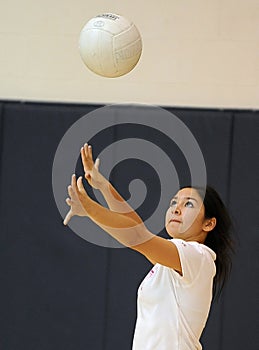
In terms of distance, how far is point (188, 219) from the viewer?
8.55 ft

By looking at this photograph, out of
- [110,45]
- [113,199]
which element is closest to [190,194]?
[113,199]

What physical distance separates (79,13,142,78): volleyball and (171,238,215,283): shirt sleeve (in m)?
0.85

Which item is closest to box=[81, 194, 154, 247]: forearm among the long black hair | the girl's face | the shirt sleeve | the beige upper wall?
the shirt sleeve

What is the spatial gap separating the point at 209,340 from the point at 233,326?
13 cm

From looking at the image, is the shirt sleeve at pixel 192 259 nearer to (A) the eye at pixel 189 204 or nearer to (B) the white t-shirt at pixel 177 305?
(B) the white t-shirt at pixel 177 305

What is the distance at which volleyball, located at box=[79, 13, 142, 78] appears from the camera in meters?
3.02

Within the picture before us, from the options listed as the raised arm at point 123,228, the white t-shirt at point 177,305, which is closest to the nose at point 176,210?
the white t-shirt at point 177,305

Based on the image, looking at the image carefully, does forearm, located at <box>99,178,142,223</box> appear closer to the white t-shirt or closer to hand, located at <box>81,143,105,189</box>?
hand, located at <box>81,143,105,189</box>

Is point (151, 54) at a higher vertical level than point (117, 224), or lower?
higher

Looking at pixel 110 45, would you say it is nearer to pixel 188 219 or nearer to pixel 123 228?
pixel 188 219

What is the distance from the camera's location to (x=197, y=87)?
4.16m

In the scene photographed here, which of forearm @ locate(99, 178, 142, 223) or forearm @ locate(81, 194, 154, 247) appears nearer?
forearm @ locate(81, 194, 154, 247)

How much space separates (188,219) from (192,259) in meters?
0.22

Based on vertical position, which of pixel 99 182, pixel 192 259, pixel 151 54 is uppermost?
pixel 151 54
